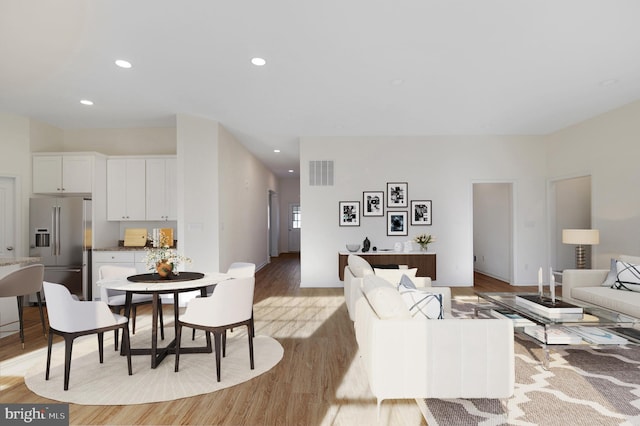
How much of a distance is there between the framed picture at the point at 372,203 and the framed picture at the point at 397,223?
196 millimetres

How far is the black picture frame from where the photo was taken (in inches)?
264

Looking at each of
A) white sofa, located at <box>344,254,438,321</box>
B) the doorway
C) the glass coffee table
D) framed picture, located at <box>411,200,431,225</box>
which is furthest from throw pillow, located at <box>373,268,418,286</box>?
the doorway

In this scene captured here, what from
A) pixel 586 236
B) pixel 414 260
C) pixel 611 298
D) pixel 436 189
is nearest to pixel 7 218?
pixel 414 260

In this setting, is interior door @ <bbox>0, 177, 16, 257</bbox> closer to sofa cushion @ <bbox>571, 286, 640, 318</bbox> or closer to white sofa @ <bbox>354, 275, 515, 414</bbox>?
white sofa @ <bbox>354, 275, 515, 414</bbox>

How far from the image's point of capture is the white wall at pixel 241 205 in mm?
5934

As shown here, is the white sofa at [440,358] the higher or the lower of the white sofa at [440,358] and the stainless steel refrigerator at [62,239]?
the lower

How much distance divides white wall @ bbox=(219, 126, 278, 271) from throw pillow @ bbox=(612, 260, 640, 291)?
5489 mm

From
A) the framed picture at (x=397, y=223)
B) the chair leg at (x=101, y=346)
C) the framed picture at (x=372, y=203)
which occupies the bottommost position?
the chair leg at (x=101, y=346)

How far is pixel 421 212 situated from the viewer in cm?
670

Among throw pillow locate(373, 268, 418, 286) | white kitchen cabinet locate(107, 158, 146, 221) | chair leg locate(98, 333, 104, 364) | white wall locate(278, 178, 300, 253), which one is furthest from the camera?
white wall locate(278, 178, 300, 253)

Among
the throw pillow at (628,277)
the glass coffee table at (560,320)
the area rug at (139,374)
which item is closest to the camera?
the area rug at (139,374)

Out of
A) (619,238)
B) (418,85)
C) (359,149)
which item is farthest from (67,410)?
(619,238)

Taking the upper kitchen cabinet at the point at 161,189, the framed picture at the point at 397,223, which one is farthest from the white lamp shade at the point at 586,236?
the upper kitchen cabinet at the point at 161,189

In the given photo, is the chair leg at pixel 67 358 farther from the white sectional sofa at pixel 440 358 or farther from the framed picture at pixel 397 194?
the framed picture at pixel 397 194
